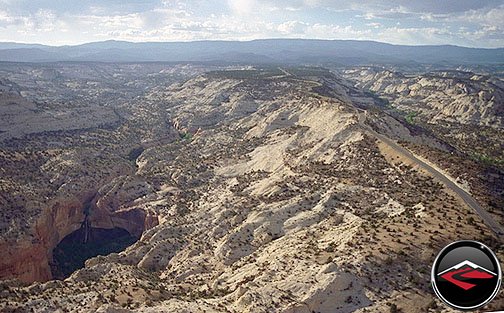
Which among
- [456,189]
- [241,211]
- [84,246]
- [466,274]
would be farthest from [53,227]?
[466,274]

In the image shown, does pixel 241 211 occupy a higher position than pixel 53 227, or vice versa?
pixel 241 211

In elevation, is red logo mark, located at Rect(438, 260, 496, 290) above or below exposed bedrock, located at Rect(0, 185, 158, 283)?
above

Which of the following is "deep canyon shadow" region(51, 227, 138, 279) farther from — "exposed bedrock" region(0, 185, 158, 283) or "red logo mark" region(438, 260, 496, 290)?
"red logo mark" region(438, 260, 496, 290)

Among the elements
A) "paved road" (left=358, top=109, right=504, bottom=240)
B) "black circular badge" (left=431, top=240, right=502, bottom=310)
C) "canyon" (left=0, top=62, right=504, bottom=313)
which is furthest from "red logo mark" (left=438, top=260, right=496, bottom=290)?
"paved road" (left=358, top=109, right=504, bottom=240)

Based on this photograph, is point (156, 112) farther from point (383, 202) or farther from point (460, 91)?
point (460, 91)

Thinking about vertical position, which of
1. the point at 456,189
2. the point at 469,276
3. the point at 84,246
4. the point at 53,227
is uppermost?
the point at 469,276

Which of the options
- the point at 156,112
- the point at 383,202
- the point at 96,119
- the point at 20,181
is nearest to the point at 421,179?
the point at 383,202

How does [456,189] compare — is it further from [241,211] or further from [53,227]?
[53,227]

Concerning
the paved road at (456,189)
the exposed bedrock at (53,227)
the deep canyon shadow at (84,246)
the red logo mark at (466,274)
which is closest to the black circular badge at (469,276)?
the red logo mark at (466,274)
